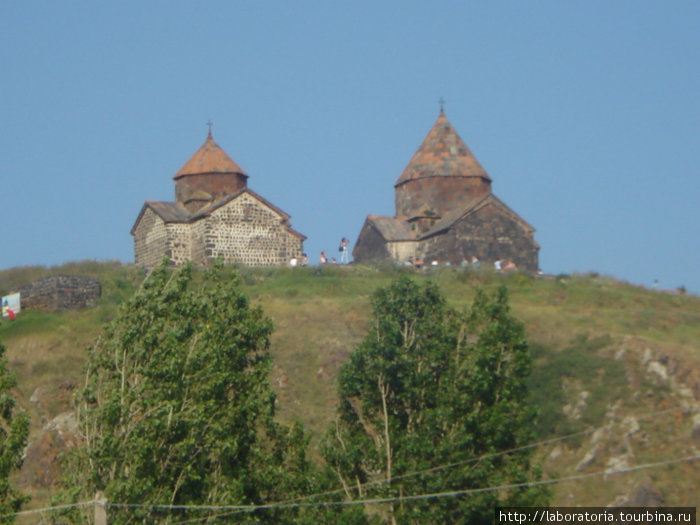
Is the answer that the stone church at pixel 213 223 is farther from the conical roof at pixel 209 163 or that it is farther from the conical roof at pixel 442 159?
the conical roof at pixel 442 159

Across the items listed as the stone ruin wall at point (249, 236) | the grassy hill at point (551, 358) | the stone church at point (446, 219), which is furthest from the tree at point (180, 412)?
the stone church at point (446, 219)

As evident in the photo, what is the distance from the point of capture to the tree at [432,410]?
77.8 feet

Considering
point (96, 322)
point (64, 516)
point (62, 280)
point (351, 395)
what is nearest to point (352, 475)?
point (351, 395)

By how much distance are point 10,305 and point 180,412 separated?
25.2 metres

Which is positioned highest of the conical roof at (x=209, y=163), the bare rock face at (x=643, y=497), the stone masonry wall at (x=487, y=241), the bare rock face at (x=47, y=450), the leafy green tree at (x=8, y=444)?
the conical roof at (x=209, y=163)

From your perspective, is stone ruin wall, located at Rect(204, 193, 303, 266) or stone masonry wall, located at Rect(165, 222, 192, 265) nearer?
stone ruin wall, located at Rect(204, 193, 303, 266)

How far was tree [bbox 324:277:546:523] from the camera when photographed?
77.8 feet

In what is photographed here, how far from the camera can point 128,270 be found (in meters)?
49.6

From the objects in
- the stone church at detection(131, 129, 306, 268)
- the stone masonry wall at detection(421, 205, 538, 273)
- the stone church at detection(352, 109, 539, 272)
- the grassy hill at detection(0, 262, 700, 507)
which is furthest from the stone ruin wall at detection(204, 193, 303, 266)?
the stone masonry wall at detection(421, 205, 538, 273)

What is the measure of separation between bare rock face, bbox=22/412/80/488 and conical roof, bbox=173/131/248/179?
60.1 feet

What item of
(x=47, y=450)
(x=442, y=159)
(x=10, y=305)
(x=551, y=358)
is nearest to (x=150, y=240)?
(x=10, y=305)

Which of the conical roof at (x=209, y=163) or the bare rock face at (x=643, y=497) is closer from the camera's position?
the bare rock face at (x=643, y=497)

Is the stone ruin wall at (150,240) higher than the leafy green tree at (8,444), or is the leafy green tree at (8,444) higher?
the stone ruin wall at (150,240)

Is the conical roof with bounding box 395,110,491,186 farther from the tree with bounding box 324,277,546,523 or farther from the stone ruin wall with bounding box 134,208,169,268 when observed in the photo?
the tree with bounding box 324,277,546,523
